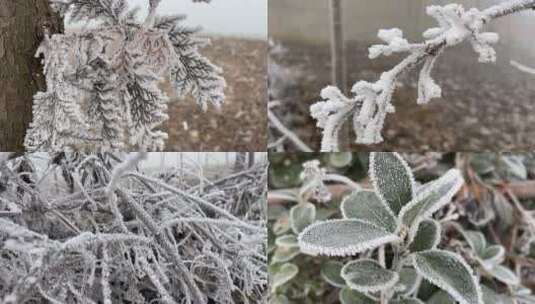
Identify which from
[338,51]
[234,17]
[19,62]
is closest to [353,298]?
[19,62]

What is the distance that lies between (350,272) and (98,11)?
1.16 feet

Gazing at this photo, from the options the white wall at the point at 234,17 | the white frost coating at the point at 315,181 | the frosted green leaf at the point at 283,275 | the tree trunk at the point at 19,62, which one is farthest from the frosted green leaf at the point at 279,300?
the white wall at the point at 234,17

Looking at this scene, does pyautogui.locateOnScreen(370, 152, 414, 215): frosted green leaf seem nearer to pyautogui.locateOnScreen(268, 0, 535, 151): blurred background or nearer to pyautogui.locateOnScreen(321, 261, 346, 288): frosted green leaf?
pyautogui.locateOnScreen(321, 261, 346, 288): frosted green leaf

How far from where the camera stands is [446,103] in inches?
42.8

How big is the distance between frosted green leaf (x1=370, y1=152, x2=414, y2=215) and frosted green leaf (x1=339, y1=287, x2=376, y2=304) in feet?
0.46

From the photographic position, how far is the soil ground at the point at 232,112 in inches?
45.1

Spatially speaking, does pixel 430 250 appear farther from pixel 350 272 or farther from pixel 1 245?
pixel 1 245

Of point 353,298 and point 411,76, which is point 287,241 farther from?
point 411,76

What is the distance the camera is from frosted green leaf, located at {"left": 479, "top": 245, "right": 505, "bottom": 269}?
682 mm

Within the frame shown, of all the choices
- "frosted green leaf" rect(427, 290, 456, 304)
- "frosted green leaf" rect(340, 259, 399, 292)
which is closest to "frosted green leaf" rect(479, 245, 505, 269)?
"frosted green leaf" rect(427, 290, 456, 304)

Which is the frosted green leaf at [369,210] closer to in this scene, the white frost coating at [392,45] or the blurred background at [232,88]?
the white frost coating at [392,45]

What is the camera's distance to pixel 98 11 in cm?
62

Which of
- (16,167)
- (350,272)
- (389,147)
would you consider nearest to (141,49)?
(16,167)

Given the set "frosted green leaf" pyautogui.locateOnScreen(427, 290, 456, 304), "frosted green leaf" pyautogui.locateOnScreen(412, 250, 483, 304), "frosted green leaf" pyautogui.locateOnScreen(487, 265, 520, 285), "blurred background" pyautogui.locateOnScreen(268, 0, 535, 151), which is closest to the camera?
"frosted green leaf" pyautogui.locateOnScreen(412, 250, 483, 304)
